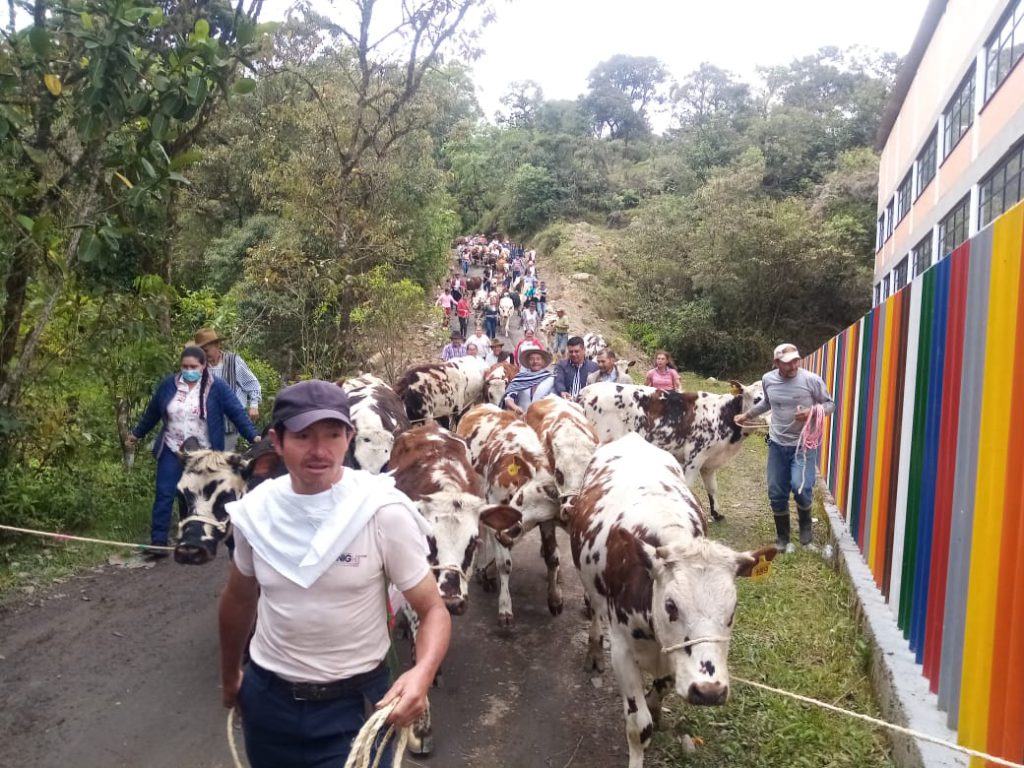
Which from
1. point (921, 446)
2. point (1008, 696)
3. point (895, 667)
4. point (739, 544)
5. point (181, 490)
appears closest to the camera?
point (1008, 696)

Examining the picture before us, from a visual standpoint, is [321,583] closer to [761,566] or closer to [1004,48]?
[761,566]

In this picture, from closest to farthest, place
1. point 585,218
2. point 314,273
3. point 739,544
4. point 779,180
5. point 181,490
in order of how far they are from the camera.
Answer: point 181,490 → point 739,544 → point 314,273 → point 779,180 → point 585,218

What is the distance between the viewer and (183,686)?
5.02 meters

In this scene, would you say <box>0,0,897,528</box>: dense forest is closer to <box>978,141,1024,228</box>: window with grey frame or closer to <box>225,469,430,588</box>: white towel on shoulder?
<box>225,469,430,588</box>: white towel on shoulder

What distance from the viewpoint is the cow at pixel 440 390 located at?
35.1 ft

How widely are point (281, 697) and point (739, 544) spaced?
6723 millimetres

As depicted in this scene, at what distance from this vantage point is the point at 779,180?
38781 mm

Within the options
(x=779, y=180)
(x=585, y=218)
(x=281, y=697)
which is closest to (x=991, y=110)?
(x=281, y=697)

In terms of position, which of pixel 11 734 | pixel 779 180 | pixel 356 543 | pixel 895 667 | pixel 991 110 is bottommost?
pixel 11 734

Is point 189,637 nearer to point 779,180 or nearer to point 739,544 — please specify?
point 739,544

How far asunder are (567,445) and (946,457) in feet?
9.58

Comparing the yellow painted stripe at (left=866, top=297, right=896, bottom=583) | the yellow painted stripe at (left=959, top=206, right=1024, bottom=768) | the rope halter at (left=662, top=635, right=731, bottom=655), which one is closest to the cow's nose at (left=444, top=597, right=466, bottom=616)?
the rope halter at (left=662, top=635, right=731, bottom=655)

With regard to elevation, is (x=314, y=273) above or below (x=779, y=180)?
below

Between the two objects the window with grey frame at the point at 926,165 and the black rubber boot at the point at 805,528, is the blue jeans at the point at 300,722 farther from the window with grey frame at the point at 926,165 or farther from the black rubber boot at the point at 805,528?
the window with grey frame at the point at 926,165
